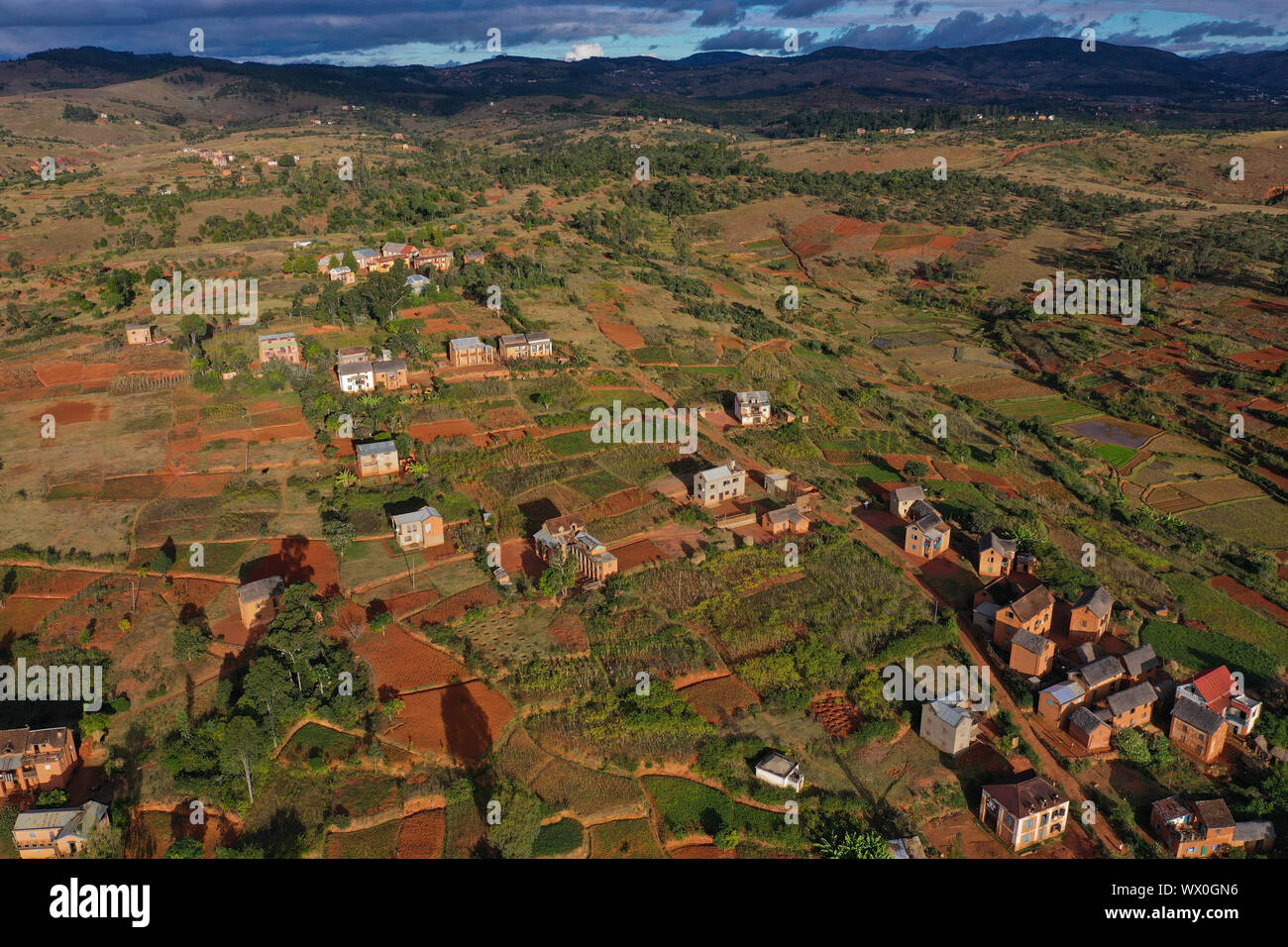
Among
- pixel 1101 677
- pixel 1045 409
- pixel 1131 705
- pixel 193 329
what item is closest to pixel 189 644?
pixel 1101 677

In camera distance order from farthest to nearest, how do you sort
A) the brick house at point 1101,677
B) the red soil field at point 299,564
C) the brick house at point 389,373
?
1. the brick house at point 389,373
2. the red soil field at point 299,564
3. the brick house at point 1101,677

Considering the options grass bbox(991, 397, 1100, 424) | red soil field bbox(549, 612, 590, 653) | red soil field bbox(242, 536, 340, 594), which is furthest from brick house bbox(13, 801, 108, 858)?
grass bbox(991, 397, 1100, 424)

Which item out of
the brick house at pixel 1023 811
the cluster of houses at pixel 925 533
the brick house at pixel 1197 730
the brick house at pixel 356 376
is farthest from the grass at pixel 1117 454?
the brick house at pixel 356 376

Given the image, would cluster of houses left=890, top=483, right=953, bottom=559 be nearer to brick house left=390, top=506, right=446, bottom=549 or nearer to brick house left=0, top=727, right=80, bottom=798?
brick house left=390, top=506, right=446, bottom=549

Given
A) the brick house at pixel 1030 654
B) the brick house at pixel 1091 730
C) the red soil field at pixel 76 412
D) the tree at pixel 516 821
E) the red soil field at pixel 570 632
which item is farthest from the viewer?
the red soil field at pixel 76 412

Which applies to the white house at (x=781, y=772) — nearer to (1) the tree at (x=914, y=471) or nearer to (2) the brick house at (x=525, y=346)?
(1) the tree at (x=914, y=471)
